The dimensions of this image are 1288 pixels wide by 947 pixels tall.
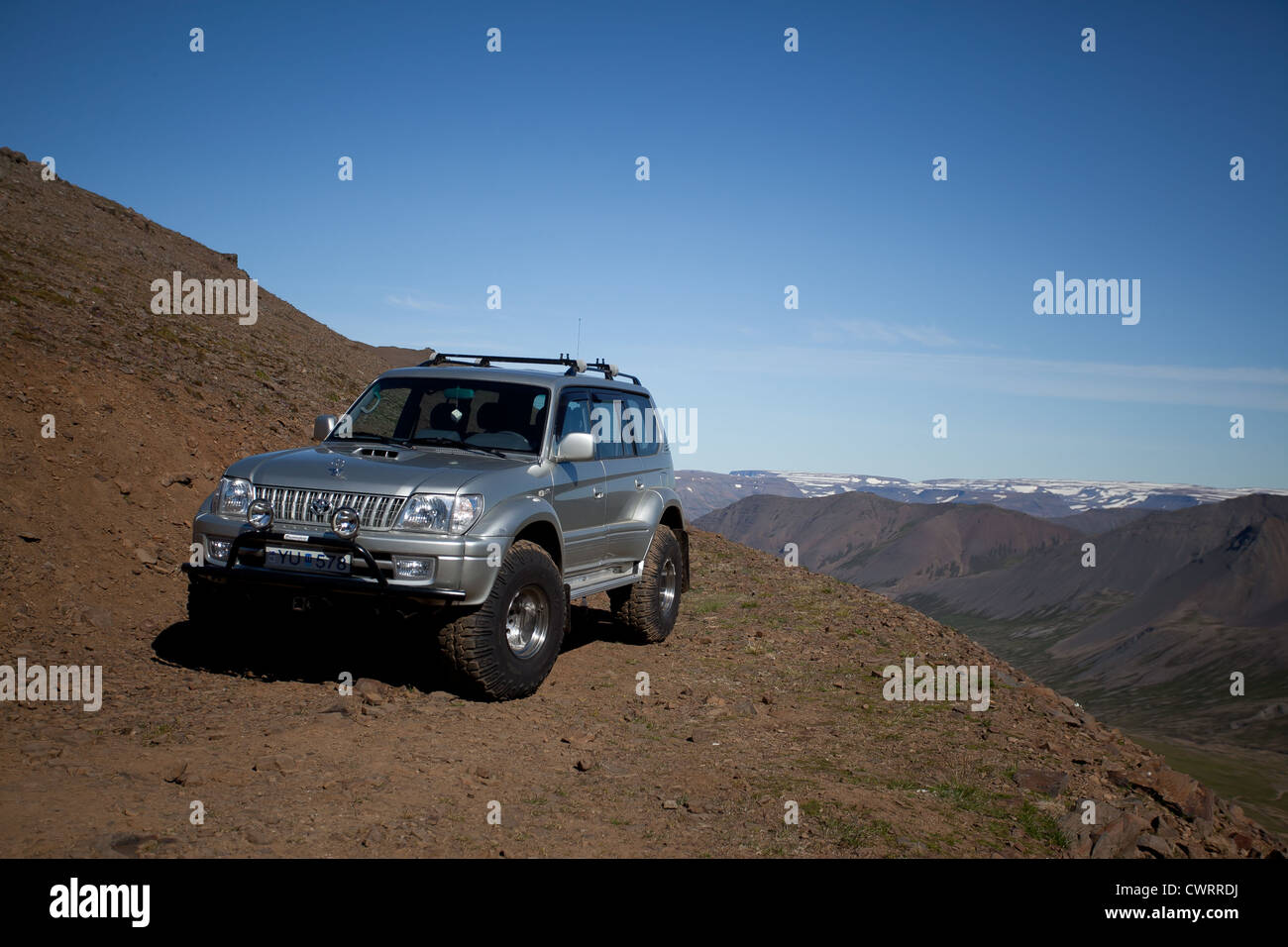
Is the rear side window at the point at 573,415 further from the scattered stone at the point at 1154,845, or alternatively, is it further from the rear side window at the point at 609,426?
the scattered stone at the point at 1154,845

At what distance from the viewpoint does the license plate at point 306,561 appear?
6445mm

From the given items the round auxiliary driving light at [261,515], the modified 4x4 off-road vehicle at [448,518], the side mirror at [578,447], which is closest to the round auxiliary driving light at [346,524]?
the modified 4x4 off-road vehicle at [448,518]

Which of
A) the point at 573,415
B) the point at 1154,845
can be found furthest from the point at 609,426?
the point at 1154,845

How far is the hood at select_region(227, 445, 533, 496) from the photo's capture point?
6.61m

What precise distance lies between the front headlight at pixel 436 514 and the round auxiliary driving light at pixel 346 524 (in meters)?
0.27

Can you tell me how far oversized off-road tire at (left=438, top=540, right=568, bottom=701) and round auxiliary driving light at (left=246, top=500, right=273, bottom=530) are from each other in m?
1.43

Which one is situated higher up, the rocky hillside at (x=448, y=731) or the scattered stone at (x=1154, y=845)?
the rocky hillside at (x=448, y=731)

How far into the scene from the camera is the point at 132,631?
8523 mm

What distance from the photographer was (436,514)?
653 centimetres

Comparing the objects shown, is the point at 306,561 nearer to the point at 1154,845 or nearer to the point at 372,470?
the point at 372,470

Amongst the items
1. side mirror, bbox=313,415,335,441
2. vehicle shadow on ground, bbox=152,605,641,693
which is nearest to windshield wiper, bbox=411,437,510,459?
side mirror, bbox=313,415,335,441

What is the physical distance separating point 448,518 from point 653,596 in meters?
3.57
